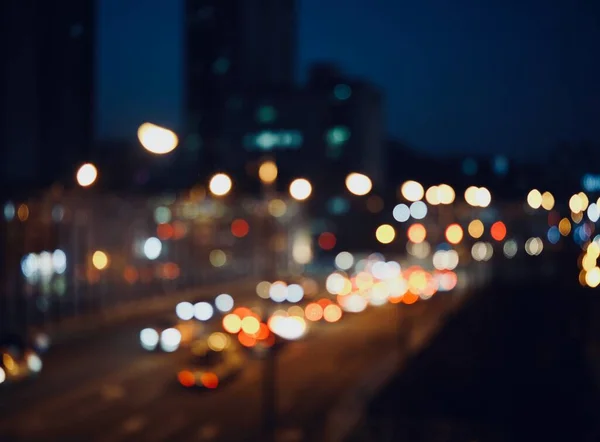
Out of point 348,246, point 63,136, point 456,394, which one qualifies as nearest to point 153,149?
point 456,394

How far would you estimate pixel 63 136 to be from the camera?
44.1 metres

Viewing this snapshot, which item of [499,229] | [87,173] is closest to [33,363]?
[87,173]

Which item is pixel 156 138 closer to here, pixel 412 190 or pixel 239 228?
pixel 412 190

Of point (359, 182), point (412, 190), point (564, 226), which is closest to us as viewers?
point (359, 182)

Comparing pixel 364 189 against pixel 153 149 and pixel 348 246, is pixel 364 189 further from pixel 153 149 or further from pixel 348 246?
pixel 348 246

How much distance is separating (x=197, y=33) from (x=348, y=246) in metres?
38.7

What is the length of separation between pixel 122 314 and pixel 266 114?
4035 centimetres

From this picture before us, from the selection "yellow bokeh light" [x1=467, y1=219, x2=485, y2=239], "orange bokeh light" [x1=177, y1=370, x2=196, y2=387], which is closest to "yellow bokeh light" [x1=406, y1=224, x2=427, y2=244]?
"yellow bokeh light" [x1=467, y1=219, x2=485, y2=239]

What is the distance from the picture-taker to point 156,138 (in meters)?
7.86

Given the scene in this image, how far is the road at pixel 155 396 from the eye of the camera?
16.2 m

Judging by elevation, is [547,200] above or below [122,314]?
above

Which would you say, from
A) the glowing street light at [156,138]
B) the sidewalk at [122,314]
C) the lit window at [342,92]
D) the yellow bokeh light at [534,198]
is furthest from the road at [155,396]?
the lit window at [342,92]

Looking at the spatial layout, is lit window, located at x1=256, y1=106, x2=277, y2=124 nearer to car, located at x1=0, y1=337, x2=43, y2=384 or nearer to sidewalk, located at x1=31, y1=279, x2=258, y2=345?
sidewalk, located at x1=31, y1=279, x2=258, y2=345

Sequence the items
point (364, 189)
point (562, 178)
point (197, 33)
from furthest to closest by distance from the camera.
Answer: point (197, 33) → point (562, 178) → point (364, 189)
